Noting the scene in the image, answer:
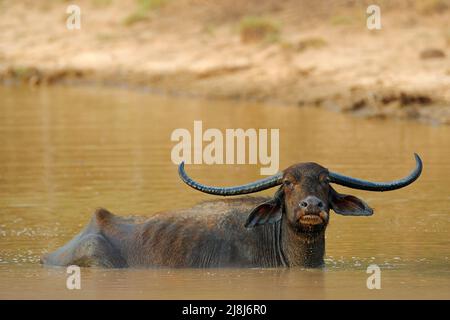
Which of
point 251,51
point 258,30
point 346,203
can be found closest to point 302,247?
point 346,203

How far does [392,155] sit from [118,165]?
12.1 feet

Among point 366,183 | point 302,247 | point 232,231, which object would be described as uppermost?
point 366,183

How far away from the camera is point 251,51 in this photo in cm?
2616

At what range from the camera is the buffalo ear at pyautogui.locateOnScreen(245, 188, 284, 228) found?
10711mm

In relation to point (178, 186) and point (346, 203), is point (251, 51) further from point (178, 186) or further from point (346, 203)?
point (346, 203)

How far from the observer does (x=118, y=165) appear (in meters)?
16.8

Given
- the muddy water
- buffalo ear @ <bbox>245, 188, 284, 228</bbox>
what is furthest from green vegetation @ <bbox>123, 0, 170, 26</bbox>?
buffalo ear @ <bbox>245, 188, 284, 228</bbox>

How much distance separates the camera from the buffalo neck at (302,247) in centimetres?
1073

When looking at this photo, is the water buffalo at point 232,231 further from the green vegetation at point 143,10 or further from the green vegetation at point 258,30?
the green vegetation at point 143,10

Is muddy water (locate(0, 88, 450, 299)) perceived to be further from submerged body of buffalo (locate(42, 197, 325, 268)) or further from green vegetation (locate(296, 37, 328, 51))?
green vegetation (locate(296, 37, 328, 51))

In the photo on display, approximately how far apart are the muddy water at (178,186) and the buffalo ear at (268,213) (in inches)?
17.6

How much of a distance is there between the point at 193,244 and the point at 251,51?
15.4m

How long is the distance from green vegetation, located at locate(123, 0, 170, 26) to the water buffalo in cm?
1910

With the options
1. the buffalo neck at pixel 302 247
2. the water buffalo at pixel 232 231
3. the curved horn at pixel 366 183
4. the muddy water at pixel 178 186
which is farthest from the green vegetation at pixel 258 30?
the curved horn at pixel 366 183
